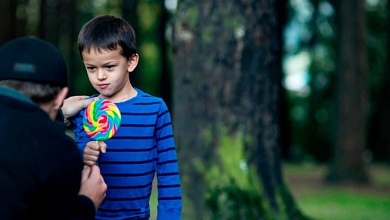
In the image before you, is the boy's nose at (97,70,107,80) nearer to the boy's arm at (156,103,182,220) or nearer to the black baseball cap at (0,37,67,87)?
the boy's arm at (156,103,182,220)

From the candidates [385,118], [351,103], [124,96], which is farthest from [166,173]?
[385,118]

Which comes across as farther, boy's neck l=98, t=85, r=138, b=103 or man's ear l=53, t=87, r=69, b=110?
boy's neck l=98, t=85, r=138, b=103

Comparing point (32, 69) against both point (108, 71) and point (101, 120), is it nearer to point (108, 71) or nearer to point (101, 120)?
point (101, 120)

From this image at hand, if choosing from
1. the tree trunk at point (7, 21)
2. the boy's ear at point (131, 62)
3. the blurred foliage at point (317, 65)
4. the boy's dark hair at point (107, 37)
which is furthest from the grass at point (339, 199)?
the blurred foliage at point (317, 65)

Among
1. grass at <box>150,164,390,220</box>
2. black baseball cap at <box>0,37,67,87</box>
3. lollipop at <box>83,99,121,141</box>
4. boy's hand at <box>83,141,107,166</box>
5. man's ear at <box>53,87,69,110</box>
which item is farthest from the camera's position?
grass at <box>150,164,390,220</box>

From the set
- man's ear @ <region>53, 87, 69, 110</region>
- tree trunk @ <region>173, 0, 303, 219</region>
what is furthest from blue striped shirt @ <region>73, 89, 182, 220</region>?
tree trunk @ <region>173, 0, 303, 219</region>

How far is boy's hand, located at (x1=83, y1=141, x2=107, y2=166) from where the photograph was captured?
3246 mm

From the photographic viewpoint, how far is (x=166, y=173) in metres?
3.69

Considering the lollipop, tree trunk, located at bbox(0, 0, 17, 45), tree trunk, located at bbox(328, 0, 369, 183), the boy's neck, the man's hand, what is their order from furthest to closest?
tree trunk, located at bbox(0, 0, 17, 45)
tree trunk, located at bbox(328, 0, 369, 183)
the boy's neck
the lollipop
the man's hand

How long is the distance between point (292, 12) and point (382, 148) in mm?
8506

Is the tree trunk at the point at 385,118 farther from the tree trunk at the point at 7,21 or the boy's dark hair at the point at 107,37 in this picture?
the boy's dark hair at the point at 107,37

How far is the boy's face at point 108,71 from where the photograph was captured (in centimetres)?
353

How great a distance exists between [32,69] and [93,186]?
0.65 meters

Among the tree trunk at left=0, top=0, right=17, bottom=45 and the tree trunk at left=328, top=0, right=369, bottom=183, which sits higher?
the tree trunk at left=0, top=0, right=17, bottom=45
